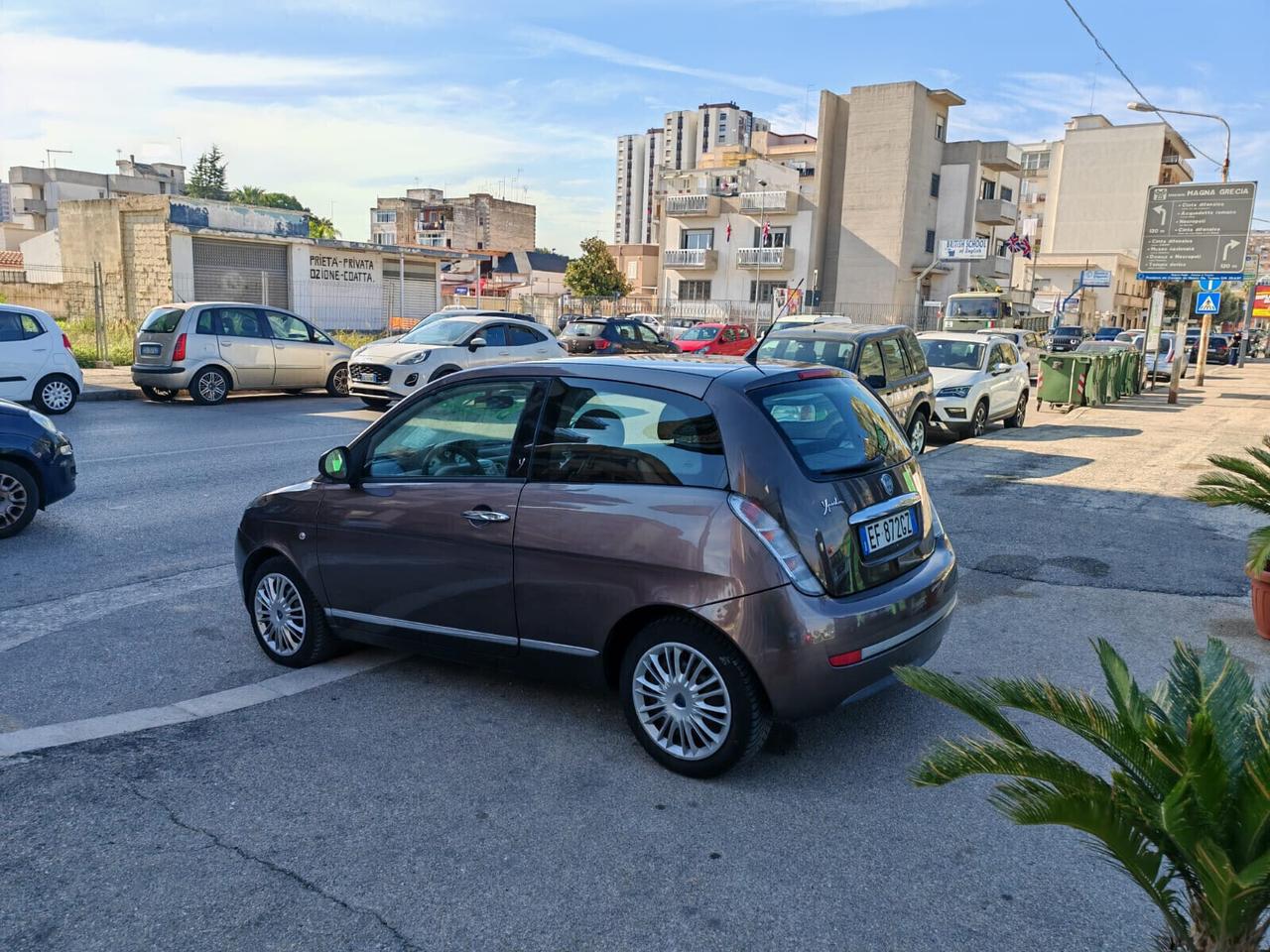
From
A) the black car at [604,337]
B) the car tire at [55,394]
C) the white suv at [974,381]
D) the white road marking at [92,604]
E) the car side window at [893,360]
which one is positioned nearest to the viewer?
the white road marking at [92,604]

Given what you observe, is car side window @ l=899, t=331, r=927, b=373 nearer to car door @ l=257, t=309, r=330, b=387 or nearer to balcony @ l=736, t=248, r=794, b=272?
car door @ l=257, t=309, r=330, b=387

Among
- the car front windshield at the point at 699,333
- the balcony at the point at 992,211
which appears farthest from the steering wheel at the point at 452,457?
the balcony at the point at 992,211

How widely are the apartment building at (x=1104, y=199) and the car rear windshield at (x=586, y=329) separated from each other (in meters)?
61.3

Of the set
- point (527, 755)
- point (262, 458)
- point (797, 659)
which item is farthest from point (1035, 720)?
point (262, 458)

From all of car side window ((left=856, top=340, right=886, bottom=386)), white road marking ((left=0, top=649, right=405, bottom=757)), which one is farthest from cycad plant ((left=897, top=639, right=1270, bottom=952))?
car side window ((left=856, top=340, right=886, bottom=386))

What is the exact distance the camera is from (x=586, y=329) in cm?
2641

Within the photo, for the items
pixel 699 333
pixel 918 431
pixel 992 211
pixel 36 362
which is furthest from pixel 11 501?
A: pixel 992 211

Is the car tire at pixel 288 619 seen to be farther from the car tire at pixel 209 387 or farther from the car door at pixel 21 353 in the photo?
the car tire at pixel 209 387

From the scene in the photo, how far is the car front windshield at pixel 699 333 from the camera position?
32.2 metres

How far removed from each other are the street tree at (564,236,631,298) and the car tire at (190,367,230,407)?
57529mm

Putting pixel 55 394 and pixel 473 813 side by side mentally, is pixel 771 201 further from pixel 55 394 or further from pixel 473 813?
pixel 473 813

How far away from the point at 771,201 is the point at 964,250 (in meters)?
12.2

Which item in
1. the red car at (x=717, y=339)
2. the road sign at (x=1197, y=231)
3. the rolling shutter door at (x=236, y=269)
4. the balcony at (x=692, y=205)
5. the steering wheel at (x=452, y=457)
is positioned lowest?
the red car at (x=717, y=339)

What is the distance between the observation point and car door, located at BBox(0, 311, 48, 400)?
1409 centimetres
